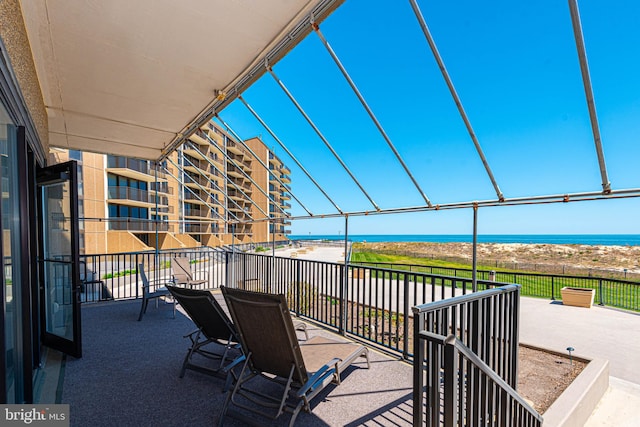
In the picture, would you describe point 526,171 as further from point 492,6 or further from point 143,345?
point 143,345

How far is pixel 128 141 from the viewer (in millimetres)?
6203

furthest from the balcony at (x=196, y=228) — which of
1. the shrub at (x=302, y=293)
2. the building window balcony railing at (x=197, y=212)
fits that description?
the shrub at (x=302, y=293)

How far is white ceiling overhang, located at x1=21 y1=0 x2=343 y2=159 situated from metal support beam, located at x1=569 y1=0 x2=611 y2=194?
62.9 inches

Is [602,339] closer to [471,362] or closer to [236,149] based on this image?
[471,362]

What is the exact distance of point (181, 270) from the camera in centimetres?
684

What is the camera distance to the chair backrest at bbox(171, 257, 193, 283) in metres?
6.50

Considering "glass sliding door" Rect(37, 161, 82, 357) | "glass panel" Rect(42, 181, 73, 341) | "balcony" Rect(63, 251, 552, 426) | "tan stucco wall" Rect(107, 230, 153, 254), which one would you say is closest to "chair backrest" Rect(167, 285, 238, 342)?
"balcony" Rect(63, 251, 552, 426)

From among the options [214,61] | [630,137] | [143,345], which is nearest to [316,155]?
[214,61]

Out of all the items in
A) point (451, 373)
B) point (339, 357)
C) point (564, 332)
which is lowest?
point (564, 332)

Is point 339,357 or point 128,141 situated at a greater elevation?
point 128,141

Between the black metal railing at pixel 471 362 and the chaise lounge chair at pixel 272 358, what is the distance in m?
0.81

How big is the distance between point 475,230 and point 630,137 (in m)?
1.39

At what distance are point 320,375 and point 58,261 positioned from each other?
3448 millimetres

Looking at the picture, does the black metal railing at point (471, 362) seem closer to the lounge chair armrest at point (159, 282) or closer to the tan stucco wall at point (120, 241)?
the lounge chair armrest at point (159, 282)
